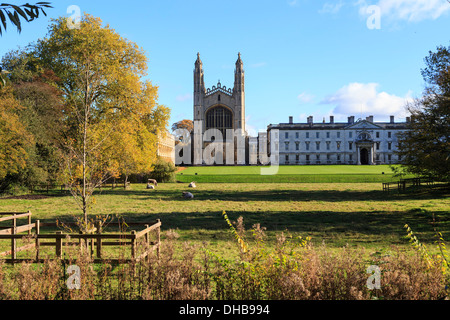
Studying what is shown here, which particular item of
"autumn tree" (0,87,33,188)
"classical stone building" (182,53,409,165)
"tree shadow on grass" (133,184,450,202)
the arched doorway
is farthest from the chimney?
"autumn tree" (0,87,33,188)

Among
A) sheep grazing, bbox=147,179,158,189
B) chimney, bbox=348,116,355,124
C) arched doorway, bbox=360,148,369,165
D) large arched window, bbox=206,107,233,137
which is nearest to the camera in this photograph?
sheep grazing, bbox=147,179,158,189

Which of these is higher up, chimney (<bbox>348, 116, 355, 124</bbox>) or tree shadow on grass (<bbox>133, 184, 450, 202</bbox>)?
chimney (<bbox>348, 116, 355, 124</bbox>)

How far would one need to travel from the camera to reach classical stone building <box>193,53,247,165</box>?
329 ft

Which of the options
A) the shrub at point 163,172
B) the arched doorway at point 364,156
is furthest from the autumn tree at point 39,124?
the arched doorway at point 364,156

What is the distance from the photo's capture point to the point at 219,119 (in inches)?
4112

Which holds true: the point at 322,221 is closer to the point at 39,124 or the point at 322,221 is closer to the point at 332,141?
the point at 39,124

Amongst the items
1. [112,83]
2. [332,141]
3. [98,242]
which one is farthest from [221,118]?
[98,242]

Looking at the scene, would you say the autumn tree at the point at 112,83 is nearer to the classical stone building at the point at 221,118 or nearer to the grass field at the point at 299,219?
the grass field at the point at 299,219

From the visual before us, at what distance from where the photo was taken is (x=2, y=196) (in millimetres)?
25719

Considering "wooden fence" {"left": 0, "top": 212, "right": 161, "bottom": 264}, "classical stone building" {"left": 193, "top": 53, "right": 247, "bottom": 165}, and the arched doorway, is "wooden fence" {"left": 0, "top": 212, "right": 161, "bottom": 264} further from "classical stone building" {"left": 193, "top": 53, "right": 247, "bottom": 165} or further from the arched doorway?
the arched doorway

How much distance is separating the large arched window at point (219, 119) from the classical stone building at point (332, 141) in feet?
45.7

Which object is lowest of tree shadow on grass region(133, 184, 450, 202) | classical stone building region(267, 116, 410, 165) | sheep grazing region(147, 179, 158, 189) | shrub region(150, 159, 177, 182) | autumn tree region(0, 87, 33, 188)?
tree shadow on grass region(133, 184, 450, 202)
